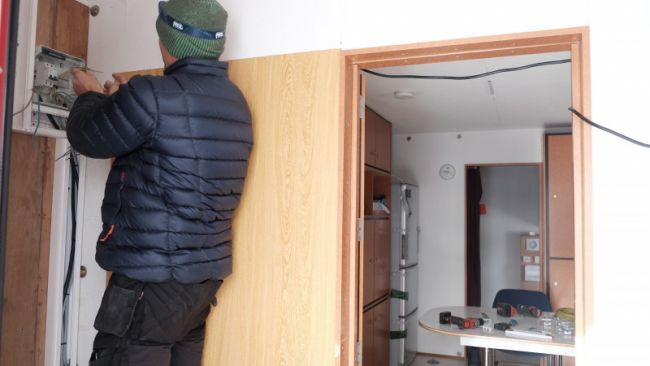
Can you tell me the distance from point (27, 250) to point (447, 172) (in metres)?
4.32

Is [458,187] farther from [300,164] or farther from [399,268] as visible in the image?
[300,164]

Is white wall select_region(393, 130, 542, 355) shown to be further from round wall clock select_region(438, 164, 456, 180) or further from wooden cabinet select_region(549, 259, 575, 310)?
wooden cabinet select_region(549, 259, 575, 310)

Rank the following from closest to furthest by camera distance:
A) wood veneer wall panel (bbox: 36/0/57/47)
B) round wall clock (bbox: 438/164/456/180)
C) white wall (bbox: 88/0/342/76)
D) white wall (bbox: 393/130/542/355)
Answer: white wall (bbox: 88/0/342/76) → wood veneer wall panel (bbox: 36/0/57/47) → white wall (bbox: 393/130/542/355) → round wall clock (bbox: 438/164/456/180)

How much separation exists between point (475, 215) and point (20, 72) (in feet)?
15.7

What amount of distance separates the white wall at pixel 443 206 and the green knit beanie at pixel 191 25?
4.13 meters

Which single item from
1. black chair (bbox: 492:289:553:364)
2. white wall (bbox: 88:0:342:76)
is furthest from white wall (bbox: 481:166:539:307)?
white wall (bbox: 88:0:342:76)

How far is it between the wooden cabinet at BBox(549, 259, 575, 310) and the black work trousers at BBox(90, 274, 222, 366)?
4.09 metres

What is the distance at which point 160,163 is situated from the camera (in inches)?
67.8

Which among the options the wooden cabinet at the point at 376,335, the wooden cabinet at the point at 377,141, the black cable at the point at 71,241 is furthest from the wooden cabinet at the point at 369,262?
the black cable at the point at 71,241

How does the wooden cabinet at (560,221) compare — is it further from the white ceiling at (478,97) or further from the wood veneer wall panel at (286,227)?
the wood veneer wall panel at (286,227)

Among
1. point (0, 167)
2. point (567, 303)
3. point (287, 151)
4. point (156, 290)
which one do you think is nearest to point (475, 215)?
point (567, 303)

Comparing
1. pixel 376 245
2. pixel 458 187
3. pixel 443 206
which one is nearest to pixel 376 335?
pixel 376 245

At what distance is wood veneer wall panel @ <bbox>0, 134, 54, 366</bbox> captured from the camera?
2.22 meters

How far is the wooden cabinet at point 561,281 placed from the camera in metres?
Answer: 4.81
